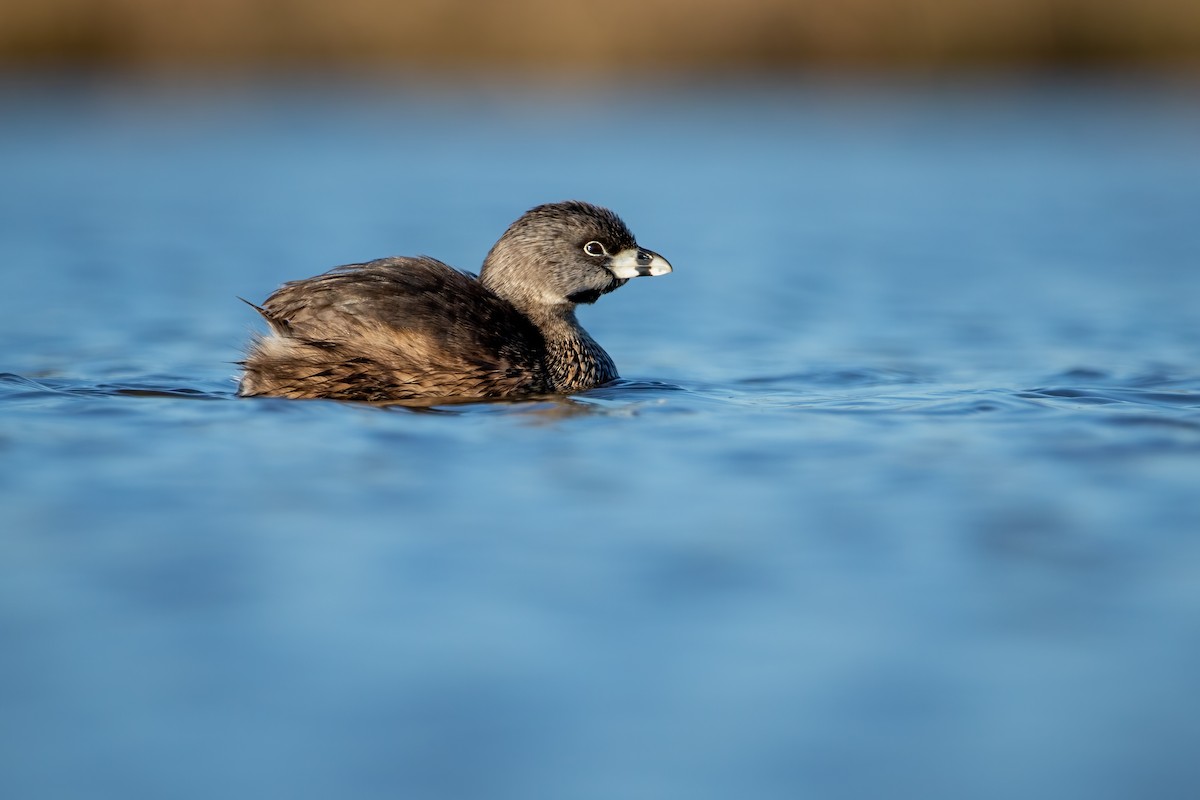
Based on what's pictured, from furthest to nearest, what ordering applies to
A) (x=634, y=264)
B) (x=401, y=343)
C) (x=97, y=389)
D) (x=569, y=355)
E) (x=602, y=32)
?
1. (x=602, y=32)
2. (x=634, y=264)
3. (x=569, y=355)
4. (x=97, y=389)
5. (x=401, y=343)

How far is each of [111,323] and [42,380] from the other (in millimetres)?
2718

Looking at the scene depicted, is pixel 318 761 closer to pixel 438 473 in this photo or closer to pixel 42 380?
pixel 438 473

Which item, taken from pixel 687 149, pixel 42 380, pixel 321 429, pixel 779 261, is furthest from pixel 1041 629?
pixel 687 149

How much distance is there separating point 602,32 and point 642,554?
2594 centimetres

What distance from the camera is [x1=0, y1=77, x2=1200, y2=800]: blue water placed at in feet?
12.9

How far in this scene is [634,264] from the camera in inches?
358

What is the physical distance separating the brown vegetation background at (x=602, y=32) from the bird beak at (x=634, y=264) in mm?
21931

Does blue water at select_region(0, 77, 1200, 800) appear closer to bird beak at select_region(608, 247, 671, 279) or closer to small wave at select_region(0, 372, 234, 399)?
small wave at select_region(0, 372, 234, 399)

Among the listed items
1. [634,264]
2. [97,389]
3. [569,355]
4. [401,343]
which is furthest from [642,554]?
[97,389]

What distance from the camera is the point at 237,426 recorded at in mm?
7355

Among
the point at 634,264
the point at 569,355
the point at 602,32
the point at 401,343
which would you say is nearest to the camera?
the point at 401,343

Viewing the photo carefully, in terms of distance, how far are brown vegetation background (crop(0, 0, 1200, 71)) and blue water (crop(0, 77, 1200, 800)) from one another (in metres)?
17.3

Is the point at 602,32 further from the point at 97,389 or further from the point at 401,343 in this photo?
the point at 401,343

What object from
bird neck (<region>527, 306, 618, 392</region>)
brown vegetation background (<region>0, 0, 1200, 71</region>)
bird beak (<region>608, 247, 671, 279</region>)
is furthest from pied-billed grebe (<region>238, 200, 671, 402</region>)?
brown vegetation background (<region>0, 0, 1200, 71</region>)
